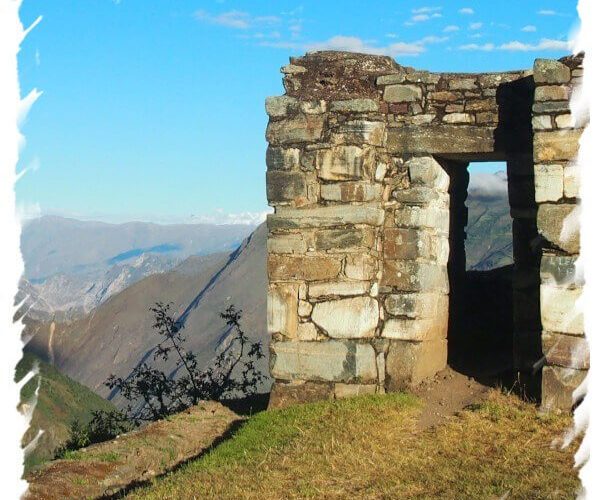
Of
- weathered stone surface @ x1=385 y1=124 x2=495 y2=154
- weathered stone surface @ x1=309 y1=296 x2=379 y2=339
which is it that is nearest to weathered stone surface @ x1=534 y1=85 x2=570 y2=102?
weathered stone surface @ x1=385 y1=124 x2=495 y2=154

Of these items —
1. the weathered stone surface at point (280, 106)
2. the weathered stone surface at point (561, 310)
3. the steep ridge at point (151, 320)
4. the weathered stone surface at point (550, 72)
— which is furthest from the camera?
the steep ridge at point (151, 320)

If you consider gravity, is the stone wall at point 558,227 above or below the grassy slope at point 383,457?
above

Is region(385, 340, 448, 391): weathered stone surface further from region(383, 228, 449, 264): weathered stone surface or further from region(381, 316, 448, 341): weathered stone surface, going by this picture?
region(383, 228, 449, 264): weathered stone surface

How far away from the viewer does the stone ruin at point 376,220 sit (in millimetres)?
8125

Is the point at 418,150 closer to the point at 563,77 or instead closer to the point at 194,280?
the point at 563,77

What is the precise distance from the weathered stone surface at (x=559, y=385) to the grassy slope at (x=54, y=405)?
7603 millimetres

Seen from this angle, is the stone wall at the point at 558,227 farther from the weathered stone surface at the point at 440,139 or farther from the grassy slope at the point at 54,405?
the grassy slope at the point at 54,405

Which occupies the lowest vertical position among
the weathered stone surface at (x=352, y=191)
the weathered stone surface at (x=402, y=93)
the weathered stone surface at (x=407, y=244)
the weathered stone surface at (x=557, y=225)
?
the weathered stone surface at (x=407, y=244)

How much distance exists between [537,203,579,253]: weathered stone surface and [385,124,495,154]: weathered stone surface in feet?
3.66

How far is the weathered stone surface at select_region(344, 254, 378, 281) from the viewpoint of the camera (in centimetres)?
812

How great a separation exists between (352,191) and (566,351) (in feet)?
8.36

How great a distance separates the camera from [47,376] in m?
15.6

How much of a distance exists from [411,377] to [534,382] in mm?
1176

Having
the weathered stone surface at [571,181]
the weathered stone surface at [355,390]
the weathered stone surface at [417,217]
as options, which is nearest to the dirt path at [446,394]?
the weathered stone surface at [355,390]
